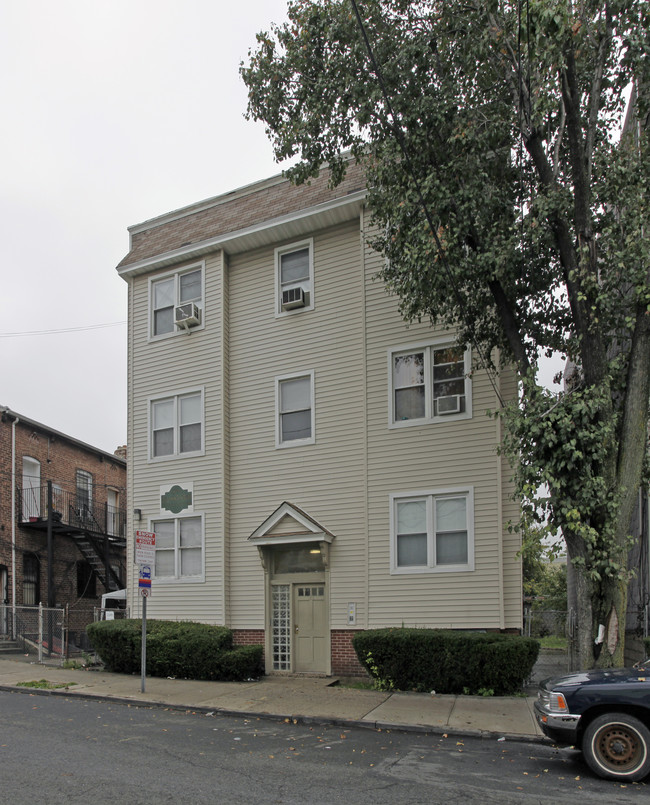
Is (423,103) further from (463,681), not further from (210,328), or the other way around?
(463,681)

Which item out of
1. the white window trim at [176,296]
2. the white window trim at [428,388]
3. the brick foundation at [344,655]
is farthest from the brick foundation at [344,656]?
the white window trim at [176,296]

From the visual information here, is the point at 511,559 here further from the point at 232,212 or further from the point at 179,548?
the point at 232,212

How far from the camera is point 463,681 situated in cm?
1350

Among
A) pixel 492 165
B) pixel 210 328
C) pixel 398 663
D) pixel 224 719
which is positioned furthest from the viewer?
pixel 210 328

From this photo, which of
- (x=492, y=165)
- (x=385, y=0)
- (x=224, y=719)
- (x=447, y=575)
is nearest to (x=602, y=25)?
(x=492, y=165)

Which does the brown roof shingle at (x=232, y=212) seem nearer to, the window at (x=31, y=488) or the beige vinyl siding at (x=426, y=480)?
the beige vinyl siding at (x=426, y=480)

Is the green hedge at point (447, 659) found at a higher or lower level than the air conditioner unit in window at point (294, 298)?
lower

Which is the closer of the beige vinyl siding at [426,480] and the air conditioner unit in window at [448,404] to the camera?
the beige vinyl siding at [426,480]

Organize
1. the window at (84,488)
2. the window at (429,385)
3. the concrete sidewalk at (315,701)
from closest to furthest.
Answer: the concrete sidewalk at (315,701) → the window at (429,385) → the window at (84,488)

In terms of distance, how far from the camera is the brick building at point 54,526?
2433 cm

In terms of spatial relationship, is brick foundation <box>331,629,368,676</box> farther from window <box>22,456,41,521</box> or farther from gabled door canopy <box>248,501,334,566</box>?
window <box>22,456,41,521</box>

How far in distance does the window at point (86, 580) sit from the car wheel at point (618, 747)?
22473mm

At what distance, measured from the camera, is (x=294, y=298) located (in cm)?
1773

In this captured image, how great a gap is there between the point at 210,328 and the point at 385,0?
884 cm
